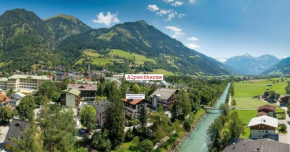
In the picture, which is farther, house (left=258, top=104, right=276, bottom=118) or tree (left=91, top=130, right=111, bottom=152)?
A: house (left=258, top=104, right=276, bottom=118)

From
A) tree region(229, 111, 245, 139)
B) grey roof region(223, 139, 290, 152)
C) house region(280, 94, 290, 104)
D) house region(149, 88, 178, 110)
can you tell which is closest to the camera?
grey roof region(223, 139, 290, 152)

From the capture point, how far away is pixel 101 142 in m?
37.9

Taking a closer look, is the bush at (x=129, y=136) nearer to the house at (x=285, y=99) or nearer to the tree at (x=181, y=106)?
the tree at (x=181, y=106)

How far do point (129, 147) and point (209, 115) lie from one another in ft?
139

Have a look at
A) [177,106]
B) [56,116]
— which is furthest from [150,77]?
[56,116]

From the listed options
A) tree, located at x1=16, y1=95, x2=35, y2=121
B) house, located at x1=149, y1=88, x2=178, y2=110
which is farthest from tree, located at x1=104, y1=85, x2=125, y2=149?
house, located at x1=149, y1=88, x2=178, y2=110

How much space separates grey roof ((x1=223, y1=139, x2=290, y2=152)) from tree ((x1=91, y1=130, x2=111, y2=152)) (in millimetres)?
21223

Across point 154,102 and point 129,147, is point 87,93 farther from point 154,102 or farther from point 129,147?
point 129,147

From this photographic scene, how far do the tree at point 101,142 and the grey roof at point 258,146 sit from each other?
21223mm

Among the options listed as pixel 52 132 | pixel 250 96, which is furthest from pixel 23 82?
pixel 250 96

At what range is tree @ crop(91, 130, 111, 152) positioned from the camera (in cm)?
3766

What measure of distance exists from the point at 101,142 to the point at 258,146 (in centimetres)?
2666

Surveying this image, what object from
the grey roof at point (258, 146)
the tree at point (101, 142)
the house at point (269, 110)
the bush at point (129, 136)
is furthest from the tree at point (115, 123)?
the house at point (269, 110)

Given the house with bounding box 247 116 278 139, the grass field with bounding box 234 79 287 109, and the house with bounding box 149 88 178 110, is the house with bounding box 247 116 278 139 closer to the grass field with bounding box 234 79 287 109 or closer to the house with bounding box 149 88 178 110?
the house with bounding box 149 88 178 110
